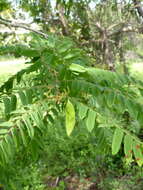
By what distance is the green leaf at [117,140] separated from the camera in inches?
32.7

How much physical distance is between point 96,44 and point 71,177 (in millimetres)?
2005

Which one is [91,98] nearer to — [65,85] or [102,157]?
[65,85]

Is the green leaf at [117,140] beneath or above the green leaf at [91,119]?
beneath

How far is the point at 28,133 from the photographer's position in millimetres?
852

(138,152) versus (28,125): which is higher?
(28,125)

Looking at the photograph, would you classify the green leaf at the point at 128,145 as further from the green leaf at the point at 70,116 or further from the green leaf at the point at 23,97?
the green leaf at the point at 23,97

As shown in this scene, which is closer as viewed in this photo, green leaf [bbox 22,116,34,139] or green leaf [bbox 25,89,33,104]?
green leaf [bbox 22,116,34,139]

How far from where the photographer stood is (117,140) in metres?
0.85

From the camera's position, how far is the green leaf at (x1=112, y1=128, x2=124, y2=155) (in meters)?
0.83

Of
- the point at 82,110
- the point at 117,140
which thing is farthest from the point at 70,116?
the point at 117,140

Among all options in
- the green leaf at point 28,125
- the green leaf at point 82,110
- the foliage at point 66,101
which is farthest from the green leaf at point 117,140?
the green leaf at point 28,125

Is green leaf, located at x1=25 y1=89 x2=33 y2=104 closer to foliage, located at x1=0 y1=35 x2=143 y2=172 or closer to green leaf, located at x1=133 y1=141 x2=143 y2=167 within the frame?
foliage, located at x1=0 y1=35 x2=143 y2=172

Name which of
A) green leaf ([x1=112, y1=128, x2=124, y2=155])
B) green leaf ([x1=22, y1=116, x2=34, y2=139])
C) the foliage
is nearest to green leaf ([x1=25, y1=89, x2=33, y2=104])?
the foliage

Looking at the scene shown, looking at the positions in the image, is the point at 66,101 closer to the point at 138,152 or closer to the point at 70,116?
the point at 70,116
